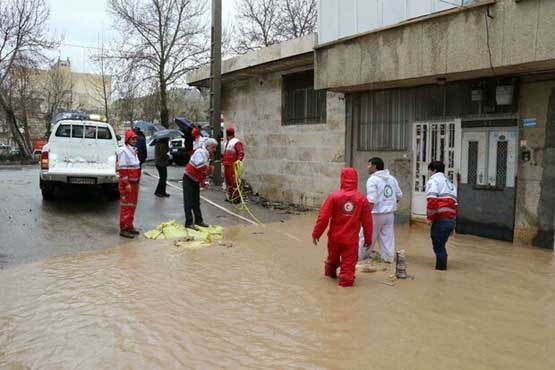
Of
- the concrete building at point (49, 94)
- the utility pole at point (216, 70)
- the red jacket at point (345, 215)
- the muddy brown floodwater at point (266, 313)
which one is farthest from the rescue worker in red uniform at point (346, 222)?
the concrete building at point (49, 94)

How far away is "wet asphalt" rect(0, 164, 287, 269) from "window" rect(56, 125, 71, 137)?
144cm

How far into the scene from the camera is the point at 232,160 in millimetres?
12117

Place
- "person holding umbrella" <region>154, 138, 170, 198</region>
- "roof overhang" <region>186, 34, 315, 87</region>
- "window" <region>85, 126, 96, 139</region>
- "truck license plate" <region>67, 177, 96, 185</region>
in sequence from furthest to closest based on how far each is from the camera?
"person holding umbrella" <region>154, 138, 170, 198</region> → "window" <region>85, 126, 96, 139</region> → "roof overhang" <region>186, 34, 315, 87</region> → "truck license plate" <region>67, 177, 96, 185</region>

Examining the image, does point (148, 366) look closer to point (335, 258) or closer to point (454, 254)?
point (335, 258)

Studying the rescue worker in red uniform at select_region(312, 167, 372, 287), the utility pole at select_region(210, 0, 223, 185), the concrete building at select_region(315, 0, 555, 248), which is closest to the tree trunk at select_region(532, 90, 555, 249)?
the concrete building at select_region(315, 0, 555, 248)

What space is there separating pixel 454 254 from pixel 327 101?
17.4 feet

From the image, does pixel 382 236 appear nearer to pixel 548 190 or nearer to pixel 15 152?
pixel 548 190

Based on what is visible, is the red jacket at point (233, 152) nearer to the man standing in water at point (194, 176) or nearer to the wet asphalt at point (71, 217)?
the wet asphalt at point (71, 217)

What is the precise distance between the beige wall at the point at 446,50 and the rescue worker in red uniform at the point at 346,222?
10.6 feet

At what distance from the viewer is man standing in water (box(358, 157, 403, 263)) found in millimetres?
6860

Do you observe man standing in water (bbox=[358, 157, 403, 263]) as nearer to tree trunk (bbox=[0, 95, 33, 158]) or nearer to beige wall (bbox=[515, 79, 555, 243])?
beige wall (bbox=[515, 79, 555, 243])

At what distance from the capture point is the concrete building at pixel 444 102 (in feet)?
25.3

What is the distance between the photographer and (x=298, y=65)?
497 inches

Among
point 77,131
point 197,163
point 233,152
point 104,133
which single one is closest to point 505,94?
point 197,163
